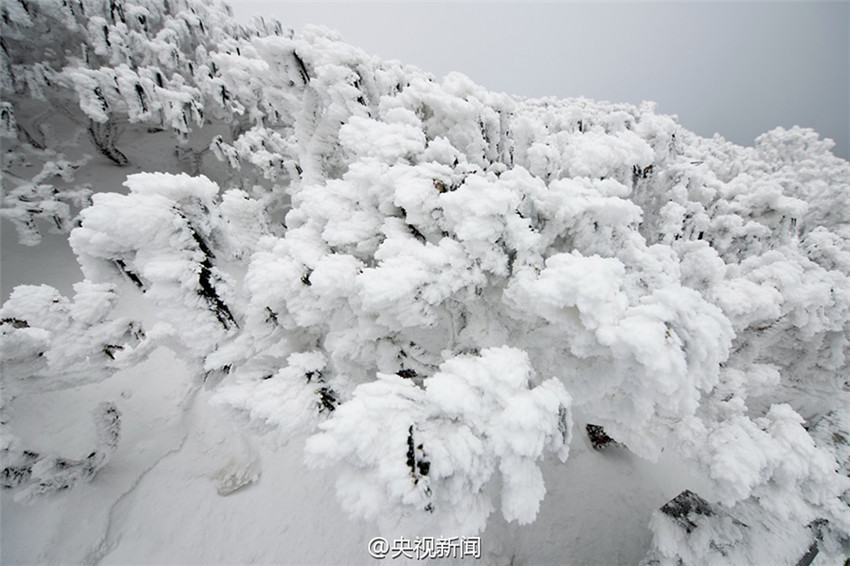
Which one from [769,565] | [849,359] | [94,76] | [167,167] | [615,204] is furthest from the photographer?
[167,167]

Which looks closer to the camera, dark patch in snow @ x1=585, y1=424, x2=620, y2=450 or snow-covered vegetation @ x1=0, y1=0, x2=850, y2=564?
snow-covered vegetation @ x1=0, y1=0, x2=850, y2=564

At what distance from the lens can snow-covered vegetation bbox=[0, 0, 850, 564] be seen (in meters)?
1.62

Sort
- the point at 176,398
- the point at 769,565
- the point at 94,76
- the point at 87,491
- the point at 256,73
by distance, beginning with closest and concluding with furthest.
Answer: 1. the point at 769,565
2. the point at 87,491
3. the point at 256,73
4. the point at 176,398
5. the point at 94,76

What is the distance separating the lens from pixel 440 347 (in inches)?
118

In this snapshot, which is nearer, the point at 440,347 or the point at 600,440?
the point at 440,347

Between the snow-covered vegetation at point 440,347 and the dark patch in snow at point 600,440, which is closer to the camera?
the snow-covered vegetation at point 440,347

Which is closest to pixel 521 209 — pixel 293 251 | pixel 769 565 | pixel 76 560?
pixel 293 251

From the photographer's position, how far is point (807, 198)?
6625 millimetres

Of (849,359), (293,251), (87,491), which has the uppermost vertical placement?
(849,359)

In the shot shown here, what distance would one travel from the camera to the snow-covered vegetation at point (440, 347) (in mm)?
1616

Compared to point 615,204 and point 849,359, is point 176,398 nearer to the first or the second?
point 615,204

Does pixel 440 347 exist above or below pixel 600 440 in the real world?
above

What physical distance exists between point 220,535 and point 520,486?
379 cm

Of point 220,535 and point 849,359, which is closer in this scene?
point 849,359
